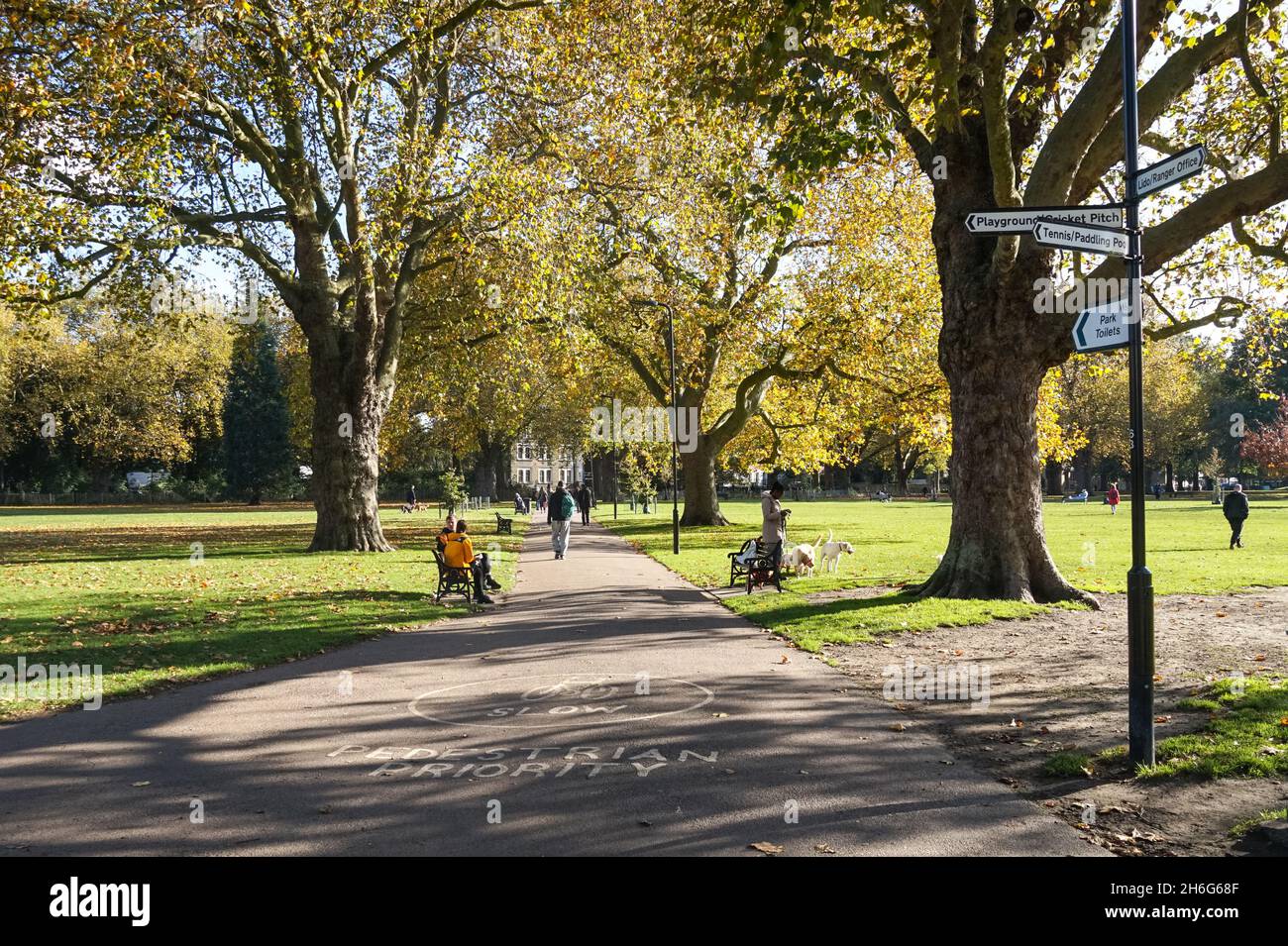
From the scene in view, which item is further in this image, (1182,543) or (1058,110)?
(1182,543)

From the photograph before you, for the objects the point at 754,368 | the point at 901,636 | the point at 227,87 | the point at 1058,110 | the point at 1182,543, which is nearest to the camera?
the point at 901,636

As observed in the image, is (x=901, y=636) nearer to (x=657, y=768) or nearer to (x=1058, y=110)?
(x=657, y=768)

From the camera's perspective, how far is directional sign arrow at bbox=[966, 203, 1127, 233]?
6012 mm

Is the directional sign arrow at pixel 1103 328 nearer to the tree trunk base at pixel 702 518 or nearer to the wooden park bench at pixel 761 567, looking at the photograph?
the wooden park bench at pixel 761 567

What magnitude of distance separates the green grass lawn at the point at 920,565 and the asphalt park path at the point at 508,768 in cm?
233

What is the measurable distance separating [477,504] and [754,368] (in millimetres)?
36708

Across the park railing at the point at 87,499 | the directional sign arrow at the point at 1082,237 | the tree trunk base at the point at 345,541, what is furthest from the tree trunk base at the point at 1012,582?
the park railing at the point at 87,499

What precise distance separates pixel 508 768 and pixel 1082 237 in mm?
5082

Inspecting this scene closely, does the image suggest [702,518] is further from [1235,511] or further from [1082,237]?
[1082,237]

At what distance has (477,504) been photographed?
6719 cm

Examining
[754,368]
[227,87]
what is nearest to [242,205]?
[227,87]

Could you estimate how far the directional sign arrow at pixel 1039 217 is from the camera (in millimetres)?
6012

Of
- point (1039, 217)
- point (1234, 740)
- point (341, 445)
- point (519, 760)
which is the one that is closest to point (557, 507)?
point (341, 445)

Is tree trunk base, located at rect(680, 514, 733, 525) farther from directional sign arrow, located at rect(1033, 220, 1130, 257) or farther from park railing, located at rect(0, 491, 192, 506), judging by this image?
park railing, located at rect(0, 491, 192, 506)
